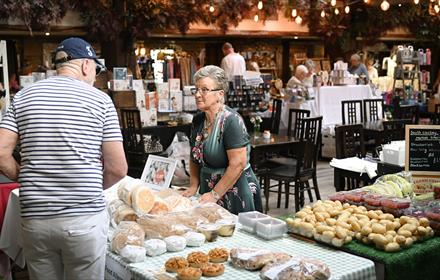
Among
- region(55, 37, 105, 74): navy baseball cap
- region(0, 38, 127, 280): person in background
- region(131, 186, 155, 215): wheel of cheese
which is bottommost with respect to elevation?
region(131, 186, 155, 215): wheel of cheese

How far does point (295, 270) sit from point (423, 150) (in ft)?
6.46

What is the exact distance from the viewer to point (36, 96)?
2.25 m

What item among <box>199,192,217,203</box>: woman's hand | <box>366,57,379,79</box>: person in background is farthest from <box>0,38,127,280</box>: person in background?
<box>366,57,379,79</box>: person in background

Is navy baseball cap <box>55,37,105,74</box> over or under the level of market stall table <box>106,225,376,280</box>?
over

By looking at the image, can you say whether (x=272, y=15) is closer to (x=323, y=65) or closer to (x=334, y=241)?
(x=323, y=65)

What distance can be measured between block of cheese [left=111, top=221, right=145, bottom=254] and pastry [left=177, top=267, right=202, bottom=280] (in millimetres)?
362

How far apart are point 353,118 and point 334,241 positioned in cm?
769

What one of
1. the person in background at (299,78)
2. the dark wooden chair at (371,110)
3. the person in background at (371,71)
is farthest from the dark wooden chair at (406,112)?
the person in background at (371,71)

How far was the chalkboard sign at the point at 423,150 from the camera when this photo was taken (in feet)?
12.4

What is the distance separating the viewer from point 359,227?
2705mm

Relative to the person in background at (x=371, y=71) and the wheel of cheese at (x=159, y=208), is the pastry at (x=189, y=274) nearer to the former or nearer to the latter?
the wheel of cheese at (x=159, y=208)

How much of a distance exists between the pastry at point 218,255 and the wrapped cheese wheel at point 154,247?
23 cm

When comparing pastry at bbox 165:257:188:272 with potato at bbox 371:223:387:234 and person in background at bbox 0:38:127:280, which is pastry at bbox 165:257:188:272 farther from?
potato at bbox 371:223:387:234

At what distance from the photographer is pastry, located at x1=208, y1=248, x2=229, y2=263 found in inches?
94.9
